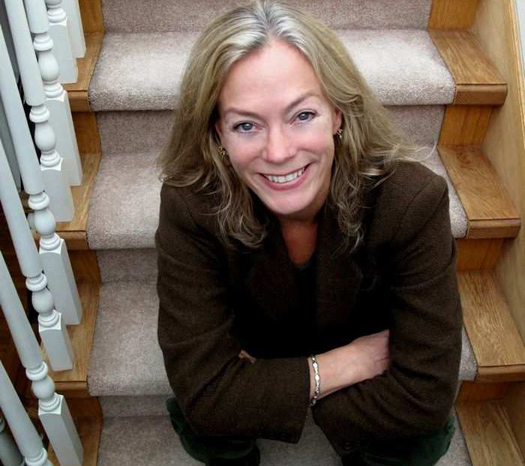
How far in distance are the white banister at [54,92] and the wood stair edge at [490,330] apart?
3.39 ft

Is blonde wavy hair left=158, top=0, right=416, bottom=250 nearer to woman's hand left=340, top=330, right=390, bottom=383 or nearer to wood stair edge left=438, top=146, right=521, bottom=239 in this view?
woman's hand left=340, top=330, right=390, bottom=383

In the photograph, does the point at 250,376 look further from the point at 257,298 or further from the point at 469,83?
the point at 469,83

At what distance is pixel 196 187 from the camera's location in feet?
4.16

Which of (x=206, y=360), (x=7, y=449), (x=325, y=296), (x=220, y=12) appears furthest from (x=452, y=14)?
(x=7, y=449)

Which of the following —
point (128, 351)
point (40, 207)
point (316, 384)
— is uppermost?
point (40, 207)

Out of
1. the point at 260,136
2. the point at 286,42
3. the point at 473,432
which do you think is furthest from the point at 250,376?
the point at 473,432

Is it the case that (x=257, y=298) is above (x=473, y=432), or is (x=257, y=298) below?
above

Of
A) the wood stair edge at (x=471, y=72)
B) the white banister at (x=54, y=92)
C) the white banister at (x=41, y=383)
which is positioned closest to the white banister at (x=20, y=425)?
the white banister at (x=41, y=383)

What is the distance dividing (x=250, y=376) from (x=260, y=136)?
18.0 inches

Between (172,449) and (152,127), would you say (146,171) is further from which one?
(172,449)

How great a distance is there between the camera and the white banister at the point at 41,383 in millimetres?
1260

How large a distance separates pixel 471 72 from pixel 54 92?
103cm

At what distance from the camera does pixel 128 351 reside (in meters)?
1.61

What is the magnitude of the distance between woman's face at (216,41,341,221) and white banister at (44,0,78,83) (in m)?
0.59
